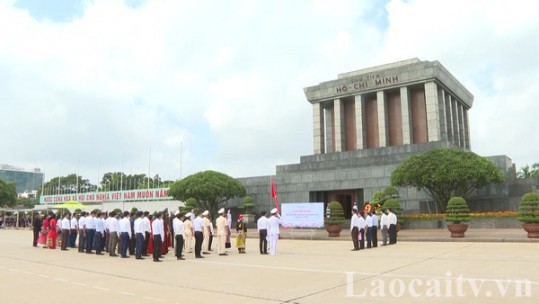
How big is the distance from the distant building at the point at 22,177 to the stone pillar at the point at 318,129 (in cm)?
14957

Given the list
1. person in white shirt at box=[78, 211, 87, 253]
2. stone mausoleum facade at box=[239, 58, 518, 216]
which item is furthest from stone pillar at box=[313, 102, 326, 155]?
person in white shirt at box=[78, 211, 87, 253]

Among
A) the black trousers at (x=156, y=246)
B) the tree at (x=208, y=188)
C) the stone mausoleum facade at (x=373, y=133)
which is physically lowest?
the black trousers at (x=156, y=246)

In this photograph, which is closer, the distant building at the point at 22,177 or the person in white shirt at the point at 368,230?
the person in white shirt at the point at 368,230

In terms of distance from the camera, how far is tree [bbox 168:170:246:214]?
34.0 m

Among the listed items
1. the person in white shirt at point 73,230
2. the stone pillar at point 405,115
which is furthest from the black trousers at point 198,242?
the stone pillar at point 405,115

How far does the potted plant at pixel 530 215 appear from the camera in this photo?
1728 cm

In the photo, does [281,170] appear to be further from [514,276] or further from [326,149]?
[514,276]

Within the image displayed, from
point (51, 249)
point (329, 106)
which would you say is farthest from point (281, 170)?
point (51, 249)

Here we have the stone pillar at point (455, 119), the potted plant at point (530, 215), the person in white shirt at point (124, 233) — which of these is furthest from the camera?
the stone pillar at point (455, 119)

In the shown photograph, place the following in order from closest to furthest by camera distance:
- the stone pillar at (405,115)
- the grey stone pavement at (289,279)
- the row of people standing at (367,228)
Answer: the grey stone pavement at (289,279) < the row of people standing at (367,228) < the stone pillar at (405,115)

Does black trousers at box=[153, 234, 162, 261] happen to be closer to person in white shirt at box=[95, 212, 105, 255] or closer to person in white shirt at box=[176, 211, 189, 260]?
person in white shirt at box=[176, 211, 189, 260]

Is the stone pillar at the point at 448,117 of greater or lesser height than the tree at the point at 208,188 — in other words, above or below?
above

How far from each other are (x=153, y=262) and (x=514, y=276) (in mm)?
9952

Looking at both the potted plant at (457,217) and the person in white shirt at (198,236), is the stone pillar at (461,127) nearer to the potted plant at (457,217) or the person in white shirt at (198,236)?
the potted plant at (457,217)
